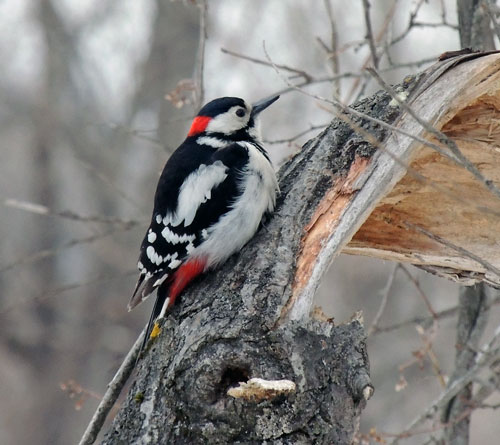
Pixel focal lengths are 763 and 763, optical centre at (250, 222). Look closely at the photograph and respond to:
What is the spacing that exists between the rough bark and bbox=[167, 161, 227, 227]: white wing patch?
0.48 metres

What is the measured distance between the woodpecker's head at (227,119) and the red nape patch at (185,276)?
985 mm

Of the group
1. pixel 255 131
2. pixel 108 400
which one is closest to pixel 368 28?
pixel 255 131

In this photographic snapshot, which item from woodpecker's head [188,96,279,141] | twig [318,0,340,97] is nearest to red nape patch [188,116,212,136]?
woodpecker's head [188,96,279,141]

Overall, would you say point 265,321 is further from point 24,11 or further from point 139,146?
point 24,11

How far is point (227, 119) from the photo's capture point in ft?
13.2

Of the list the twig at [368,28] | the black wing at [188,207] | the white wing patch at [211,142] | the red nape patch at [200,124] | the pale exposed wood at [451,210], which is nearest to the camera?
the pale exposed wood at [451,210]

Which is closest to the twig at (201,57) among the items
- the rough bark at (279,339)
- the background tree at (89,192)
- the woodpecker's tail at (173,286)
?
the rough bark at (279,339)

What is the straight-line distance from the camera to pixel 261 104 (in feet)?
13.5

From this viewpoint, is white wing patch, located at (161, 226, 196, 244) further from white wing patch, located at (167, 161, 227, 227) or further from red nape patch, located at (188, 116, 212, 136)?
red nape patch, located at (188, 116, 212, 136)

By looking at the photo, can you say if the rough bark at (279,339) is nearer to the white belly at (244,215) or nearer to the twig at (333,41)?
the white belly at (244,215)

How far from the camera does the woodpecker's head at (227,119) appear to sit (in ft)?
13.1

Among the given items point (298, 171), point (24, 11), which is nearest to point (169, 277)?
point (298, 171)

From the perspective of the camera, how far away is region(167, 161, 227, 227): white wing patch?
11.6 ft

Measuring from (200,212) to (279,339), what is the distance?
3.82 ft
